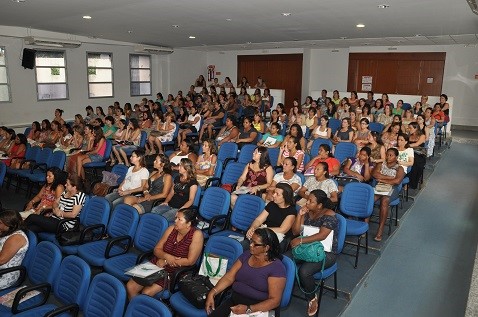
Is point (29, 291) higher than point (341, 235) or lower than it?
lower

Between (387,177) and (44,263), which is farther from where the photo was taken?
(387,177)

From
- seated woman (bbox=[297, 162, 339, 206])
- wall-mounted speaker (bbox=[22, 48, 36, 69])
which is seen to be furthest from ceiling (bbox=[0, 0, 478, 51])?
seated woman (bbox=[297, 162, 339, 206])

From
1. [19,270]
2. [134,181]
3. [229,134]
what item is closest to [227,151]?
[229,134]

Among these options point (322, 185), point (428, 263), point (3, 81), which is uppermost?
point (3, 81)

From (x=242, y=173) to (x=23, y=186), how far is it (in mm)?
4816

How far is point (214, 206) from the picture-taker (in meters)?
4.98

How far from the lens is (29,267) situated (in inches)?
148

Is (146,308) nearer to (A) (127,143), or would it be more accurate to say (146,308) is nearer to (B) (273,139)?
(B) (273,139)

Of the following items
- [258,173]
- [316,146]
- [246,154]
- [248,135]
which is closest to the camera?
[258,173]

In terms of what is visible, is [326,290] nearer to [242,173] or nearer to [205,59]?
[242,173]

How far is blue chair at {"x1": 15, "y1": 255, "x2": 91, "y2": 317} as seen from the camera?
10.5 ft

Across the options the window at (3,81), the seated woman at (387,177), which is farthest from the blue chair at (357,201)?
the window at (3,81)

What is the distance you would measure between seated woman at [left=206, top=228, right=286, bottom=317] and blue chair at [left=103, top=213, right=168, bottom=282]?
1.03 m

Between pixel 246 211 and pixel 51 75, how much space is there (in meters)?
11.3
